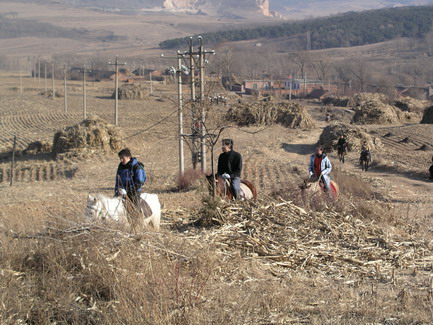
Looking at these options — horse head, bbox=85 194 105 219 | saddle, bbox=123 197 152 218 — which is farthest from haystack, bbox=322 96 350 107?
horse head, bbox=85 194 105 219

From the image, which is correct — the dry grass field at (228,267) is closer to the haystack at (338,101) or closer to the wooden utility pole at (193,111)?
the wooden utility pole at (193,111)

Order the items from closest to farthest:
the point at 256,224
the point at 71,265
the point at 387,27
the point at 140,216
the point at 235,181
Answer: the point at 71,265 < the point at 140,216 < the point at 256,224 < the point at 235,181 < the point at 387,27

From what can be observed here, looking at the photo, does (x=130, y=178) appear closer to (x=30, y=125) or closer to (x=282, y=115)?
(x=282, y=115)

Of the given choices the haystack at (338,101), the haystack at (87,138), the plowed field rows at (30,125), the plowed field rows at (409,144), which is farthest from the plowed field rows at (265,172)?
the haystack at (338,101)

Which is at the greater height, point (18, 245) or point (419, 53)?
point (419, 53)

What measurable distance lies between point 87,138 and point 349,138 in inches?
508

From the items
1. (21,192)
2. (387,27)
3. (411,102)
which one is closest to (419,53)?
(387,27)

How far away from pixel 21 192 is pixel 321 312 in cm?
1475

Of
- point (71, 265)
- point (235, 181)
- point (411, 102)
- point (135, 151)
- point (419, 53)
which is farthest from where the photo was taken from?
point (419, 53)

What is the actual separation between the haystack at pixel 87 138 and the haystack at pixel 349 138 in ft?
34.5

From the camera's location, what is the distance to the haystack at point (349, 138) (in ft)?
98.2

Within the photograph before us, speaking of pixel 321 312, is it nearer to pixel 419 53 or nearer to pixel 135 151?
pixel 135 151

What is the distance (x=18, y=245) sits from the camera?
6.29m

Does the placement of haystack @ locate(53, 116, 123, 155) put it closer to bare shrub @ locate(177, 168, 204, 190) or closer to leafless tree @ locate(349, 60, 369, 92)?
bare shrub @ locate(177, 168, 204, 190)
